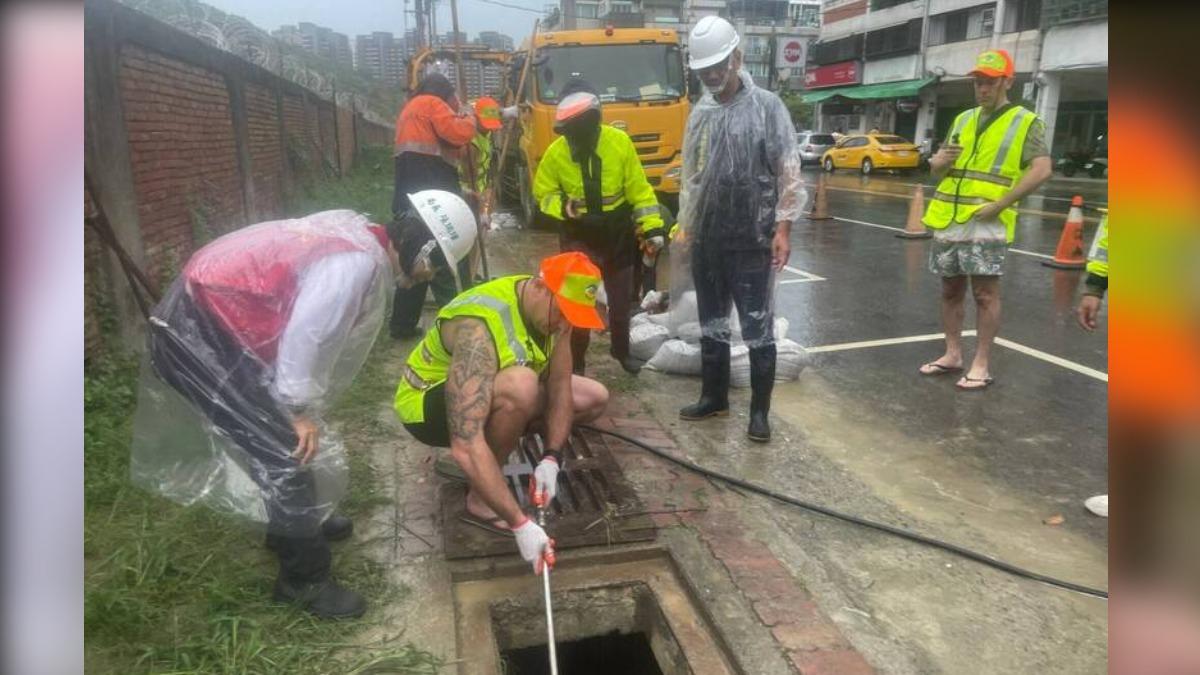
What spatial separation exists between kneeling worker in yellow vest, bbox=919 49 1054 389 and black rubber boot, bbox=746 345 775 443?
1.35m

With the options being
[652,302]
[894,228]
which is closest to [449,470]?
[652,302]

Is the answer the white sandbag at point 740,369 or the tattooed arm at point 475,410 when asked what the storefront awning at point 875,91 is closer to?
the white sandbag at point 740,369

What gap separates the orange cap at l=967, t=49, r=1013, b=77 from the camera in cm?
382

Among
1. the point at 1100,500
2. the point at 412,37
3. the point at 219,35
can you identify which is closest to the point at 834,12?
the point at 412,37

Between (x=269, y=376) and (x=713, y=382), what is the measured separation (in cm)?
230

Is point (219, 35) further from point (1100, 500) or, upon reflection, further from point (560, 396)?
point (1100, 500)

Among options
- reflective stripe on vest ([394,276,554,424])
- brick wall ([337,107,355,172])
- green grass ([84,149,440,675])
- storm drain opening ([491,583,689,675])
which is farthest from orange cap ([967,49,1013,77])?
brick wall ([337,107,355,172])

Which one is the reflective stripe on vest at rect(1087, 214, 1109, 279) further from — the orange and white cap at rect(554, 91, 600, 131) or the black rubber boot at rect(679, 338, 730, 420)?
the orange and white cap at rect(554, 91, 600, 131)

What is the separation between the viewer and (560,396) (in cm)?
276

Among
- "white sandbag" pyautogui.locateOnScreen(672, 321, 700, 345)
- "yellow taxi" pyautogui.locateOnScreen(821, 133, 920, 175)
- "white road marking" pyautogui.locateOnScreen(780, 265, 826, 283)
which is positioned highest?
"yellow taxi" pyautogui.locateOnScreen(821, 133, 920, 175)

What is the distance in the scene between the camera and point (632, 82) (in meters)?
9.49

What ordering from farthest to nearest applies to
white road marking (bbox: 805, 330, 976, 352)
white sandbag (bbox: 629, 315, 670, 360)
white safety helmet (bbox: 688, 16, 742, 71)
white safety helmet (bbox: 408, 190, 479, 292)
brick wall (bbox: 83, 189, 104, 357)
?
white road marking (bbox: 805, 330, 976, 352), white sandbag (bbox: 629, 315, 670, 360), brick wall (bbox: 83, 189, 104, 357), white safety helmet (bbox: 688, 16, 742, 71), white safety helmet (bbox: 408, 190, 479, 292)

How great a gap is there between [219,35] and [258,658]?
5.91 metres

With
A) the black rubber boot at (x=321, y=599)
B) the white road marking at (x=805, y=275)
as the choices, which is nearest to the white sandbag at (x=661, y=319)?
the white road marking at (x=805, y=275)
